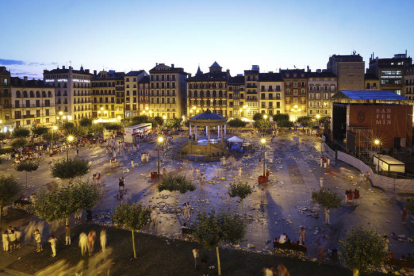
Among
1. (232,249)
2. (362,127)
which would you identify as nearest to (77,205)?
(232,249)

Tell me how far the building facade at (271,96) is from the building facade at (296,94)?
1.43 meters

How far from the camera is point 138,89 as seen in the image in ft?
314

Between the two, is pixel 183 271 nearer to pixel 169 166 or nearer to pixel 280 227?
pixel 280 227

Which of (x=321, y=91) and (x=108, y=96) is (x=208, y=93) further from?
(x=108, y=96)

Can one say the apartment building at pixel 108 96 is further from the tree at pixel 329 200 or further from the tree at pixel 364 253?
the tree at pixel 364 253

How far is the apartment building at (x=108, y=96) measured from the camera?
322ft

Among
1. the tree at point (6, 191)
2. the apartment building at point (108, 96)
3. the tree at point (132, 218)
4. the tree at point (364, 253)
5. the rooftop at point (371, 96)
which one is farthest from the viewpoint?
the apartment building at point (108, 96)

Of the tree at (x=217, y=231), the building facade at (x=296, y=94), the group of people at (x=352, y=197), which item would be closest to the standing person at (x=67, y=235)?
the tree at (x=217, y=231)

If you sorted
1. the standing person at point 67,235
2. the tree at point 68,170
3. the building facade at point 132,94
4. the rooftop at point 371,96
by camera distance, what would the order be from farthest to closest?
the building facade at point 132,94 → the rooftop at point 371,96 → the tree at point 68,170 → the standing person at point 67,235

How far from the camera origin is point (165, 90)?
93.4m

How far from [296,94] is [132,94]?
49869mm

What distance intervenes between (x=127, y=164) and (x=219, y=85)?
57.9 m

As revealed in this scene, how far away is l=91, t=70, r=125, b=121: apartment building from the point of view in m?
98.2

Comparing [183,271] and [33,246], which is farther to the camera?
[33,246]
